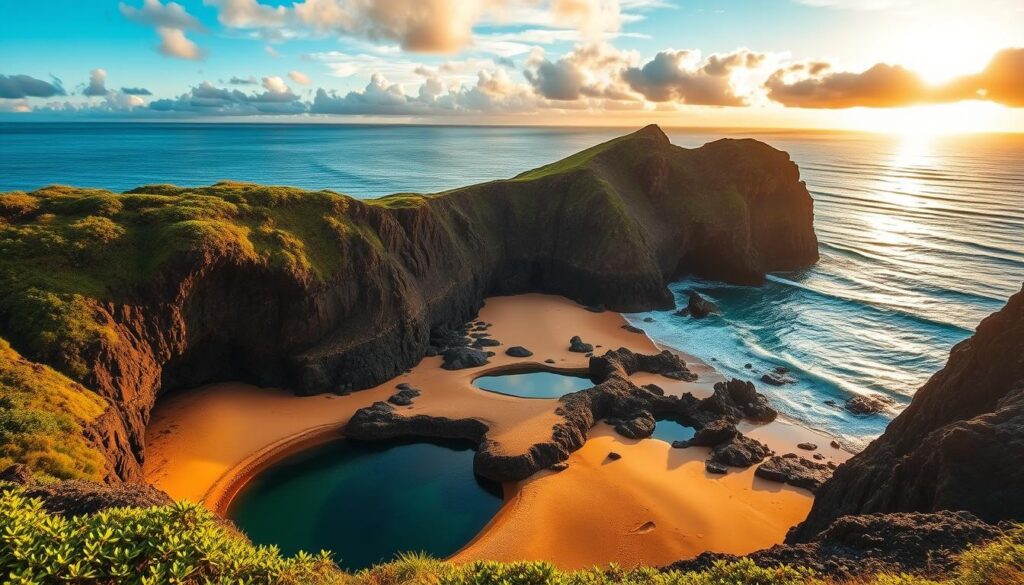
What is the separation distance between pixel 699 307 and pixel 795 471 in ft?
113

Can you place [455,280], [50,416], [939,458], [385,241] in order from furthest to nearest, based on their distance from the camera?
1. [455,280]
2. [385,241]
3. [50,416]
4. [939,458]

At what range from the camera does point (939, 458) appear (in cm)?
2142

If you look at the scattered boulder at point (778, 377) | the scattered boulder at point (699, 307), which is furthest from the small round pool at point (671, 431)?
the scattered boulder at point (699, 307)

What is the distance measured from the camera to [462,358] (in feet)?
177

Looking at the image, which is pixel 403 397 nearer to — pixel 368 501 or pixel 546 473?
pixel 368 501

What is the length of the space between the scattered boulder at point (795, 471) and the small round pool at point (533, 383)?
1711cm

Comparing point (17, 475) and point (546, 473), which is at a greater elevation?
point (17, 475)

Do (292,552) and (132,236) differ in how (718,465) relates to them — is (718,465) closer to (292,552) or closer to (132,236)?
(292,552)

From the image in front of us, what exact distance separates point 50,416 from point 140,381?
10.5 m

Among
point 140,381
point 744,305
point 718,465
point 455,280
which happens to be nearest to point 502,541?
point 718,465

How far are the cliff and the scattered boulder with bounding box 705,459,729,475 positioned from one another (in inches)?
1059

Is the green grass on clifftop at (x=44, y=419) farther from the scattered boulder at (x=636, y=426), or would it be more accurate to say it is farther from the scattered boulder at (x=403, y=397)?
the scattered boulder at (x=636, y=426)

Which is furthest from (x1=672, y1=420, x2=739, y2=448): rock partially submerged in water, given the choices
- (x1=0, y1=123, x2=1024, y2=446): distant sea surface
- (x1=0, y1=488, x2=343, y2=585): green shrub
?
(x1=0, y1=488, x2=343, y2=585): green shrub

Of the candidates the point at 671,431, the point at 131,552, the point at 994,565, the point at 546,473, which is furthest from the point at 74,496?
the point at 671,431
